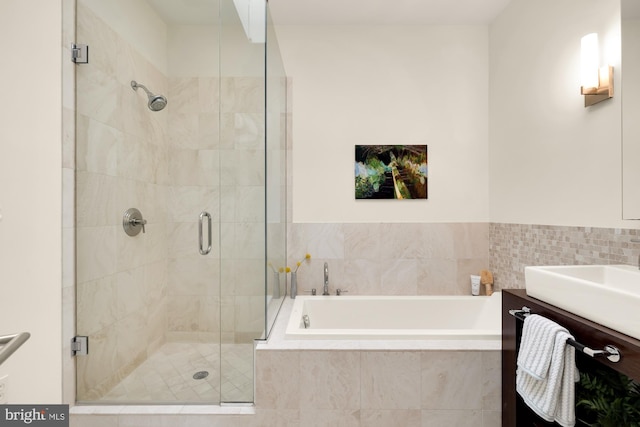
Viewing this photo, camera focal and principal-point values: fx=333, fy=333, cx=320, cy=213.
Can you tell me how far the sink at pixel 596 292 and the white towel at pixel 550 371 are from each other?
0.11 meters

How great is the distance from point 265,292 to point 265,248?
272 mm

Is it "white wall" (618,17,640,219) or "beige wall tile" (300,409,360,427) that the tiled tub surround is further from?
"white wall" (618,17,640,219)

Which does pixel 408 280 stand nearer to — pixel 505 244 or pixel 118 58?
pixel 505 244

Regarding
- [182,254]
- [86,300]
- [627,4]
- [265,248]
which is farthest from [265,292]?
[627,4]

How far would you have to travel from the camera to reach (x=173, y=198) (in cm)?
203

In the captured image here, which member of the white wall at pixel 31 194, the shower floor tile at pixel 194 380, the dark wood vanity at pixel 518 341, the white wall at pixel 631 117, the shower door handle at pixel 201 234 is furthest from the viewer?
the shower door handle at pixel 201 234

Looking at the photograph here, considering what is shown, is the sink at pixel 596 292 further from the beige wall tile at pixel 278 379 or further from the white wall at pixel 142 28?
the white wall at pixel 142 28

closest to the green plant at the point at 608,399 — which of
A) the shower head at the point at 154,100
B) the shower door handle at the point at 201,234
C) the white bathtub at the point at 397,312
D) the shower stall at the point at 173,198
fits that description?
the white bathtub at the point at 397,312

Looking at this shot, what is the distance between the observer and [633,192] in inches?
58.8

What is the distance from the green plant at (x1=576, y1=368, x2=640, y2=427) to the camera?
3.98 feet

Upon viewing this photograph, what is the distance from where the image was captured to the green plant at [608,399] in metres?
1.21

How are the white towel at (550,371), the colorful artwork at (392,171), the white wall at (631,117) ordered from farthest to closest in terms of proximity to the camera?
the colorful artwork at (392,171) < the white wall at (631,117) < the white towel at (550,371)

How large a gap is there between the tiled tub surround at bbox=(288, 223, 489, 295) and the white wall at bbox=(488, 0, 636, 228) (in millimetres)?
345

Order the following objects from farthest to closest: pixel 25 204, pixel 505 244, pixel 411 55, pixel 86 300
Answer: pixel 411 55 → pixel 505 244 → pixel 86 300 → pixel 25 204
